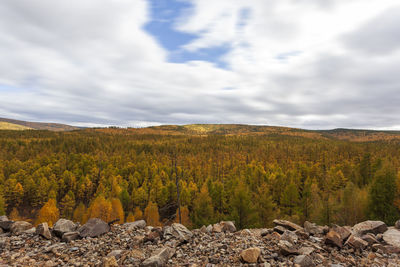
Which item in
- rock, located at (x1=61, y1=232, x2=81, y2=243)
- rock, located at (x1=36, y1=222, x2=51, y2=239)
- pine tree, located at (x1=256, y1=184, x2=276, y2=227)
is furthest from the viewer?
pine tree, located at (x1=256, y1=184, x2=276, y2=227)

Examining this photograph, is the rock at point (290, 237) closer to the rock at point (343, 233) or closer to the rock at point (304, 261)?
the rock at point (304, 261)

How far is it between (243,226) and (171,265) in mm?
26686

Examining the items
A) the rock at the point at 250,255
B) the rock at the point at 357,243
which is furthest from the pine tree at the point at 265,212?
the rock at the point at 250,255

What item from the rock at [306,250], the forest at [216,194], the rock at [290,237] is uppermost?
the rock at [306,250]

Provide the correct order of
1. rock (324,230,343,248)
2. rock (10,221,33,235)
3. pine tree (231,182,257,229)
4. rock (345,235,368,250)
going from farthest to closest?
pine tree (231,182,257,229), rock (10,221,33,235), rock (324,230,343,248), rock (345,235,368,250)

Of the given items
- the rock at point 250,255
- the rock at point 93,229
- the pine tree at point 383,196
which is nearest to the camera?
the rock at point 250,255

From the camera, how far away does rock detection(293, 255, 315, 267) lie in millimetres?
7383

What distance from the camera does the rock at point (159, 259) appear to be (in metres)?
7.31

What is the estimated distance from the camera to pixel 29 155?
6014 inches

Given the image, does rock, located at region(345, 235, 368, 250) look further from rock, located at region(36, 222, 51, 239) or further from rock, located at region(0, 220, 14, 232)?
rock, located at region(0, 220, 14, 232)

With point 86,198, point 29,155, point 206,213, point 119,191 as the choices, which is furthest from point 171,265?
point 29,155

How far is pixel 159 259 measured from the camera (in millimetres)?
7582

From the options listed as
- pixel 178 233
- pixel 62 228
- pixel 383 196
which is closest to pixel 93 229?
pixel 62 228

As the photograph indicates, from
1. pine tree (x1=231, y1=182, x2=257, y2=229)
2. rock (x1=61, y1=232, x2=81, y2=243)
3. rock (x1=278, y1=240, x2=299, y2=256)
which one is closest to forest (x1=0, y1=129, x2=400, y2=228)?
pine tree (x1=231, y1=182, x2=257, y2=229)
